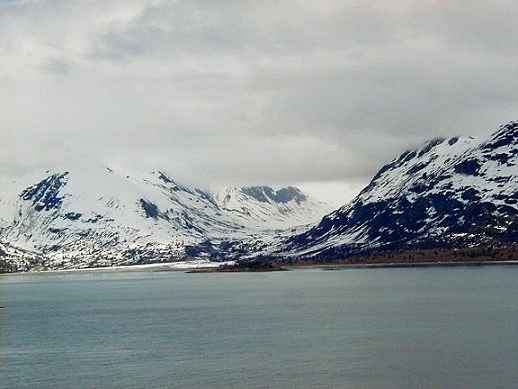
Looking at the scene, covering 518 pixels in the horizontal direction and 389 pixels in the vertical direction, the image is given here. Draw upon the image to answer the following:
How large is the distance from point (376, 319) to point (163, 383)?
8012cm

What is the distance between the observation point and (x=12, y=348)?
160 meters

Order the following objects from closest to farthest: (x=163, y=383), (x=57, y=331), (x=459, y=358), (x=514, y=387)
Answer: (x=514, y=387) → (x=163, y=383) → (x=459, y=358) → (x=57, y=331)

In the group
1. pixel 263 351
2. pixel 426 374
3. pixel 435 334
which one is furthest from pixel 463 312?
pixel 426 374

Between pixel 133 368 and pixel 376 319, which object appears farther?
pixel 376 319

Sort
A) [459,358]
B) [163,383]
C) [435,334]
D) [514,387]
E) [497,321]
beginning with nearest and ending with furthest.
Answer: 1. [514,387]
2. [163,383]
3. [459,358]
4. [435,334]
5. [497,321]

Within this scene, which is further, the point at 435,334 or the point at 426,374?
the point at 435,334

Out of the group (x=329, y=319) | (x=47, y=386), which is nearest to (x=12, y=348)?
(x=47, y=386)

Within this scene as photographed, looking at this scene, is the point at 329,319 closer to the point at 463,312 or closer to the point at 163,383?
the point at 463,312

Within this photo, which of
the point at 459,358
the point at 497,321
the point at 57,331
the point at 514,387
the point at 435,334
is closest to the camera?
the point at 514,387

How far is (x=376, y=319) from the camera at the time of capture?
623 ft

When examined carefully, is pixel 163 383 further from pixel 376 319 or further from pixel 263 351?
pixel 376 319

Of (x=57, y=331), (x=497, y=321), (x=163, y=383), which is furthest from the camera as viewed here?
(x=57, y=331)

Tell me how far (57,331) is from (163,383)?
74.6 m

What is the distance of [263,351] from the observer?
144875 millimetres
